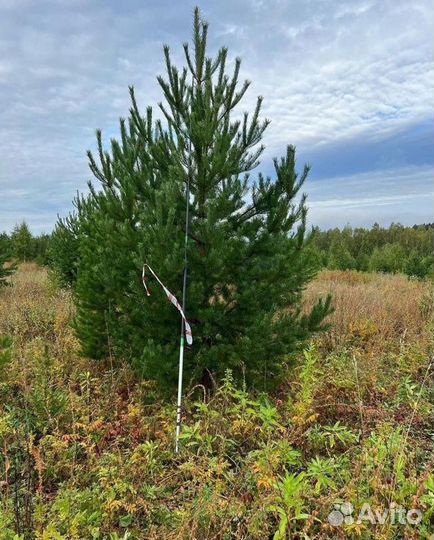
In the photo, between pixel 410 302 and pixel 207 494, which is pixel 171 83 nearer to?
pixel 207 494

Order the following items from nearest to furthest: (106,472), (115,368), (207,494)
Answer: (207,494)
(106,472)
(115,368)

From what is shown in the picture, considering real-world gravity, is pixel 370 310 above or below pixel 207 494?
above

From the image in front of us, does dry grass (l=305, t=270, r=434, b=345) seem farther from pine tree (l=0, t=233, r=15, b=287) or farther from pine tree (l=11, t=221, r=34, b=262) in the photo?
pine tree (l=11, t=221, r=34, b=262)

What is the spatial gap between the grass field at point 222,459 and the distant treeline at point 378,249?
19323 millimetres

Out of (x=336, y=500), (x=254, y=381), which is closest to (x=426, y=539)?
(x=336, y=500)

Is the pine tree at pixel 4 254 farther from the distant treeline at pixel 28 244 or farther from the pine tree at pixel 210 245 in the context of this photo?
the distant treeline at pixel 28 244

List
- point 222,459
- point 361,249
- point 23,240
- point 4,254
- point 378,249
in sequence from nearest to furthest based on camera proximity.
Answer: point 222,459, point 4,254, point 23,240, point 378,249, point 361,249

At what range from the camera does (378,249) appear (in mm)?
33438

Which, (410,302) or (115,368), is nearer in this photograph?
(115,368)

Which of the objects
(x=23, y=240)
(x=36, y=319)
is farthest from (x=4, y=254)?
(x=23, y=240)

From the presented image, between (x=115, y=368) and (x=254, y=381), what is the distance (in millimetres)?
2224

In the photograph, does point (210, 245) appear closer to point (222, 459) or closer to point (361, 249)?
point (222, 459)

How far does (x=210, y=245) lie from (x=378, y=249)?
32702 mm

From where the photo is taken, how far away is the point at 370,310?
25.8 feet
